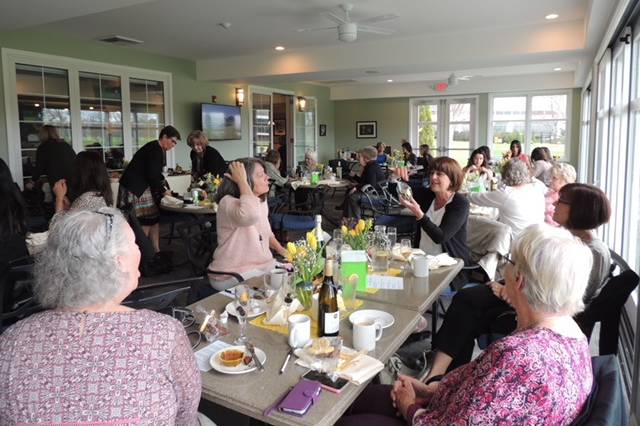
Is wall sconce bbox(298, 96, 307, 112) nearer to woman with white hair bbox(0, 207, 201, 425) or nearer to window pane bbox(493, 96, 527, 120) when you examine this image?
window pane bbox(493, 96, 527, 120)

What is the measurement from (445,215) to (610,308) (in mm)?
1243

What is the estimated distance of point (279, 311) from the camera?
6.27ft

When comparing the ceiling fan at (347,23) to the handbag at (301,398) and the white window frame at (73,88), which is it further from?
the handbag at (301,398)

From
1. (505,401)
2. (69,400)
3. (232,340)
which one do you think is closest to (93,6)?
(232,340)

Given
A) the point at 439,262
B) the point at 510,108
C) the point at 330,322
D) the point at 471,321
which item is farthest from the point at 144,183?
the point at 510,108

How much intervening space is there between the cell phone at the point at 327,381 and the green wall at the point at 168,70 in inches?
259

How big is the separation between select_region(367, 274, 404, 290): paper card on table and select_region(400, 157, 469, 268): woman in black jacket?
2.58 feet

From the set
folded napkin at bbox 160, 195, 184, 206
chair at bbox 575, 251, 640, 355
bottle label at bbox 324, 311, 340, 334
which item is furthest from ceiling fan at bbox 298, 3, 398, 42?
bottle label at bbox 324, 311, 340, 334

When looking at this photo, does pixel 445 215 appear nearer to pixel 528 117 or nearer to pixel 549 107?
pixel 528 117

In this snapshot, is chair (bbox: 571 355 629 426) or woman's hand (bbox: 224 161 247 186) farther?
woman's hand (bbox: 224 161 247 186)

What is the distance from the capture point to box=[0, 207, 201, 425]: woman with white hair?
3.49ft

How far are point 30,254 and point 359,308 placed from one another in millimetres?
2242

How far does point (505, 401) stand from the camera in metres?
1.19

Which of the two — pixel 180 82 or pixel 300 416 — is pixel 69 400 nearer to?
pixel 300 416
